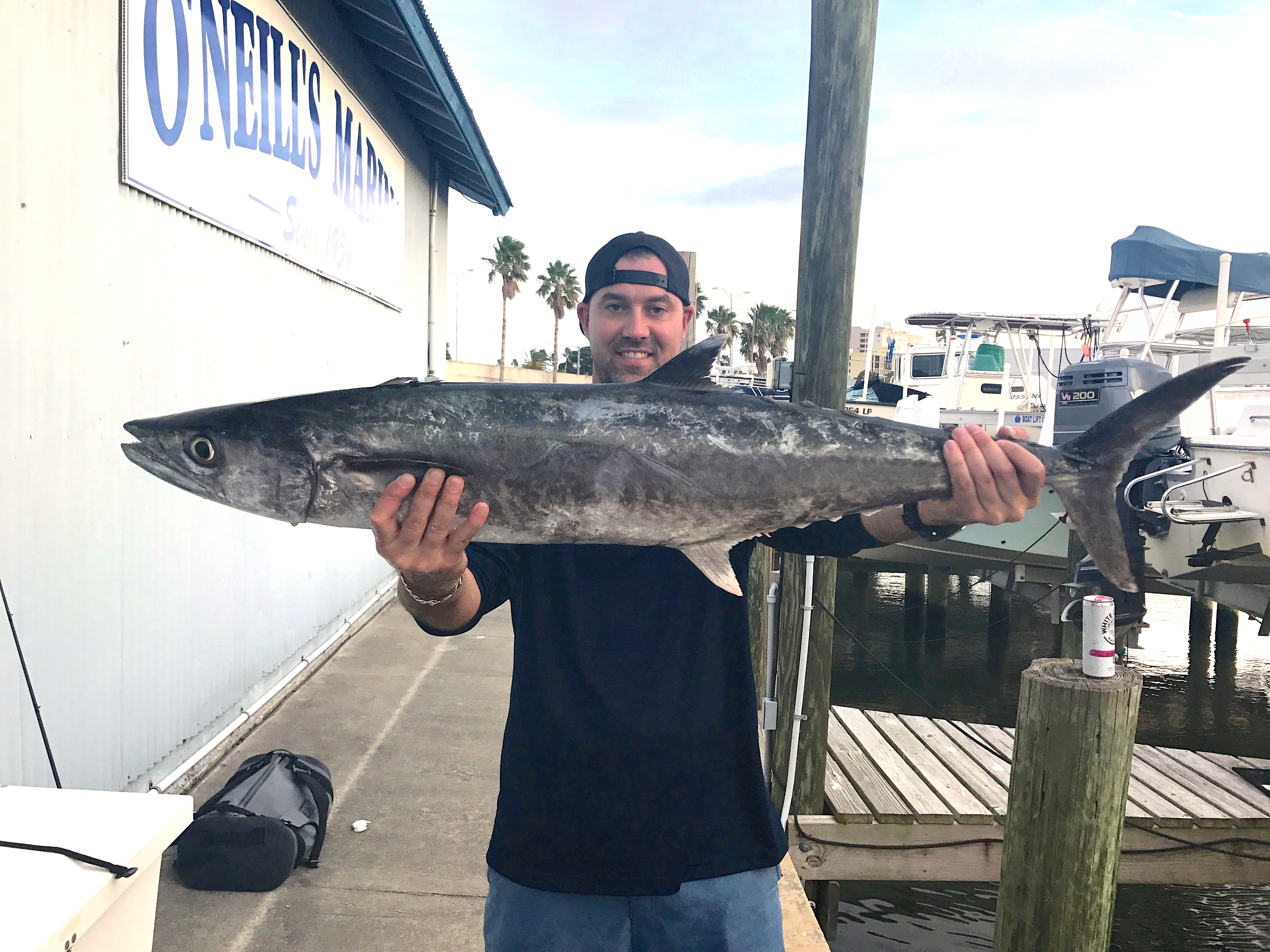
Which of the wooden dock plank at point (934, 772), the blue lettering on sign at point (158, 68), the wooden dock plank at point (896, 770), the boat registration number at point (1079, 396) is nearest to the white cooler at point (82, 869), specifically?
the blue lettering on sign at point (158, 68)

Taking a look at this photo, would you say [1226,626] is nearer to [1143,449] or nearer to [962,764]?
[1143,449]

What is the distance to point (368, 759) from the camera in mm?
5035

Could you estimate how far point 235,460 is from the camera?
78.4 inches

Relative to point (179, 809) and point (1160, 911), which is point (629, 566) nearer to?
point (179, 809)

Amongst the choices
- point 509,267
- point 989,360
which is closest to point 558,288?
point 509,267

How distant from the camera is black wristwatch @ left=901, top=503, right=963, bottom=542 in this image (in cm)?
225

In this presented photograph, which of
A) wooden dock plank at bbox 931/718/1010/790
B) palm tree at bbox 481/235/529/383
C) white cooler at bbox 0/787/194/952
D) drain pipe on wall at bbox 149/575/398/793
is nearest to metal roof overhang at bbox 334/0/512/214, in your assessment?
drain pipe on wall at bbox 149/575/398/793

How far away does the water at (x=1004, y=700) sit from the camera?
626cm

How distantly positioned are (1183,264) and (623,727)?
601 inches

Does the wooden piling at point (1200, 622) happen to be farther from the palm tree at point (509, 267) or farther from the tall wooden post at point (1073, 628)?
the palm tree at point (509, 267)

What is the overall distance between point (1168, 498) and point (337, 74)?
9.83 m

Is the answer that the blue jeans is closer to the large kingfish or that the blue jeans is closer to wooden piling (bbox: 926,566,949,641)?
the large kingfish

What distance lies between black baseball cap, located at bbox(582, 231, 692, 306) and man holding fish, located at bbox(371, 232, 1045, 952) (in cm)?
42

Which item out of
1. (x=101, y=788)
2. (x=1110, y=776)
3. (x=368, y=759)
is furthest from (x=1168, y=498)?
(x=101, y=788)
